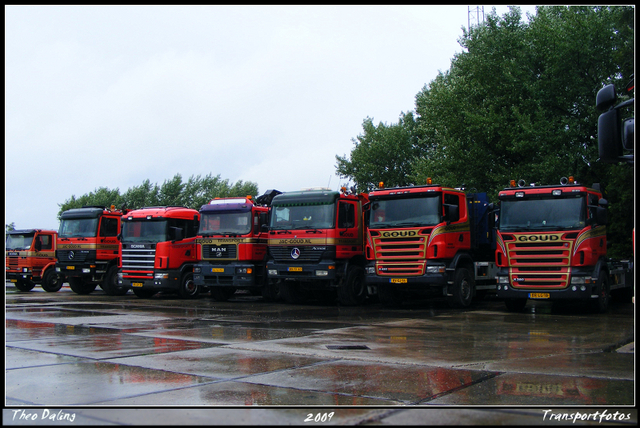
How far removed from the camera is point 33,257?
27.8 meters

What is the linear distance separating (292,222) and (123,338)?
27.5 ft

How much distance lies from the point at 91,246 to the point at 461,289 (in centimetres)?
1386

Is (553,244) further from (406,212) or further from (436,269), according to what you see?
(406,212)

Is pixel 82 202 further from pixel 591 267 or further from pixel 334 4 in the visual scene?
pixel 334 4

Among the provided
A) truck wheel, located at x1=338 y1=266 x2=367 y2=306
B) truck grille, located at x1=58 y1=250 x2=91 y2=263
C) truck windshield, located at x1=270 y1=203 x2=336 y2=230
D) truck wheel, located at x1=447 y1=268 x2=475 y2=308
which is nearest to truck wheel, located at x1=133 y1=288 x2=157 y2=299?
truck grille, located at x1=58 y1=250 x2=91 y2=263

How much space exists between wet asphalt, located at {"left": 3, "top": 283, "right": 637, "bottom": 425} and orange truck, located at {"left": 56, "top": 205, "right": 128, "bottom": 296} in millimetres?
9911

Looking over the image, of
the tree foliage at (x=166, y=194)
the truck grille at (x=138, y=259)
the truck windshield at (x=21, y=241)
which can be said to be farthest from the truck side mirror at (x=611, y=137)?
the tree foliage at (x=166, y=194)

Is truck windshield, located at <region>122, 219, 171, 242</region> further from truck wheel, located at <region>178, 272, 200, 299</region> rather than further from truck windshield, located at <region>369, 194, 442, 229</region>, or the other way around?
truck windshield, located at <region>369, 194, 442, 229</region>

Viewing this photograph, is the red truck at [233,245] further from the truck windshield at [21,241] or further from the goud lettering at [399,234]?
the truck windshield at [21,241]

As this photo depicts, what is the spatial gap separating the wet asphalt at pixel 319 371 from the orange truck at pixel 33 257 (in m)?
14.7

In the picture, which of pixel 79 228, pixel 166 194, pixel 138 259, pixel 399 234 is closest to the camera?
pixel 399 234

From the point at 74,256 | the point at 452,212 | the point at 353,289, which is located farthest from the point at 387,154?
the point at 452,212

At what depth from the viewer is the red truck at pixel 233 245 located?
2006cm

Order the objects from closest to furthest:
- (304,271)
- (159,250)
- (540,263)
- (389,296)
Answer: (540,263) < (389,296) < (304,271) < (159,250)
